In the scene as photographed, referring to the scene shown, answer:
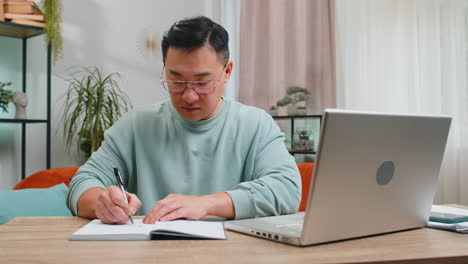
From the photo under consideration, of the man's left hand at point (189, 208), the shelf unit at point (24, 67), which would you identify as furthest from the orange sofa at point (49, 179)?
the man's left hand at point (189, 208)

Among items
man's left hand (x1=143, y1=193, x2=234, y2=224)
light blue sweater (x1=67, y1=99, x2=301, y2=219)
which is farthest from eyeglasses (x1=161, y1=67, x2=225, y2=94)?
man's left hand (x1=143, y1=193, x2=234, y2=224)

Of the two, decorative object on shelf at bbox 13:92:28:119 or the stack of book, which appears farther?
decorative object on shelf at bbox 13:92:28:119

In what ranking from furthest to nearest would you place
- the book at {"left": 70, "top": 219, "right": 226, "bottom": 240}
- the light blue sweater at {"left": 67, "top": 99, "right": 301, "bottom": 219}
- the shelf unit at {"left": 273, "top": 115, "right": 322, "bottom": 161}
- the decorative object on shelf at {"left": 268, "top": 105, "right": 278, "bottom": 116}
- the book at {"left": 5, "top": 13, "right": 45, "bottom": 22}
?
the decorative object on shelf at {"left": 268, "top": 105, "right": 278, "bottom": 116} → the shelf unit at {"left": 273, "top": 115, "right": 322, "bottom": 161} → the book at {"left": 5, "top": 13, "right": 45, "bottom": 22} → the light blue sweater at {"left": 67, "top": 99, "right": 301, "bottom": 219} → the book at {"left": 70, "top": 219, "right": 226, "bottom": 240}

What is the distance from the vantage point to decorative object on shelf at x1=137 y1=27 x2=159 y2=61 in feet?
14.0

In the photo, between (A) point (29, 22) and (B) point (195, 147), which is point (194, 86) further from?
(A) point (29, 22)

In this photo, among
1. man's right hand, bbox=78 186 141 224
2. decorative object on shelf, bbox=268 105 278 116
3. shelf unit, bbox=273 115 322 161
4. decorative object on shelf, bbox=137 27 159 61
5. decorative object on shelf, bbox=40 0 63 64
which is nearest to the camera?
man's right hand, bbox=78 186 141 224

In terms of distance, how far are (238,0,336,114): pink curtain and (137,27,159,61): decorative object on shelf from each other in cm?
74

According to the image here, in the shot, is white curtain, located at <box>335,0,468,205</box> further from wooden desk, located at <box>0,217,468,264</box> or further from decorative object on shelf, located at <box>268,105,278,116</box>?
wooden desk, located at <box>0,217,468,264</box>

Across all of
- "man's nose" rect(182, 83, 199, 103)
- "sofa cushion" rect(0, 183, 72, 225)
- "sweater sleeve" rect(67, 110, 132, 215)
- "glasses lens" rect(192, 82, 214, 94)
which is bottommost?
"sofa cushion" rect(0, 183, 72, 225)

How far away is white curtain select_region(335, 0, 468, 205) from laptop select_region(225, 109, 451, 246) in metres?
2.21

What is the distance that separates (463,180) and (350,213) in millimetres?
2438

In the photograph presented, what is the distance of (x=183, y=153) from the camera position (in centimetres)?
158

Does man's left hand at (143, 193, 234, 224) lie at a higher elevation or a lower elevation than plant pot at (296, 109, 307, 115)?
lower

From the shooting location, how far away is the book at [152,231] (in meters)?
0.96
